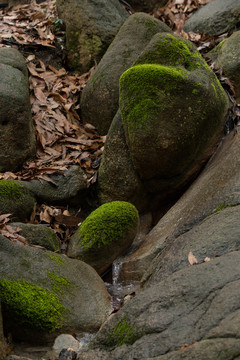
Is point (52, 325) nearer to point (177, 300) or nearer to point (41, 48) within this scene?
point (177, 300)

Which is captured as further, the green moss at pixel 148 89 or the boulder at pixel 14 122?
the boulder at pixel 14 122

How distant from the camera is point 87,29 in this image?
8.48 meters

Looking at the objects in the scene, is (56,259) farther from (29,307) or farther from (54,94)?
(54,94)

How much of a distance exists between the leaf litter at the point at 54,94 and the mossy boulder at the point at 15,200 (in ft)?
0.45

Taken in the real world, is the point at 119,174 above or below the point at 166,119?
below

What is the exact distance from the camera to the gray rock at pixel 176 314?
110 inches

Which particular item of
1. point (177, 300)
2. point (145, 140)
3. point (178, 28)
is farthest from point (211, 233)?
point (178, 28)

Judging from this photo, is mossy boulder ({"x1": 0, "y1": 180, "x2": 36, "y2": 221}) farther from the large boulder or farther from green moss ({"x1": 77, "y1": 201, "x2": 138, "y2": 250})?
the large boulder

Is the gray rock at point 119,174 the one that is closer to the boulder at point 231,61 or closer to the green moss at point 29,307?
the boulder at point 231,61

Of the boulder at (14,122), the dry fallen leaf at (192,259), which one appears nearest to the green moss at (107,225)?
the boulder at (14,122)

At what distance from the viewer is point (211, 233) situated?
3.83 m

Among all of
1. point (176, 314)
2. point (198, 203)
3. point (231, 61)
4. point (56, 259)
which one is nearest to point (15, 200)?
point (56, 259)

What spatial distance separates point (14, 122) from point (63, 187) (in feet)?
3.36

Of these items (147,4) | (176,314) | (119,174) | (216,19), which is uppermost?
(176,314)
